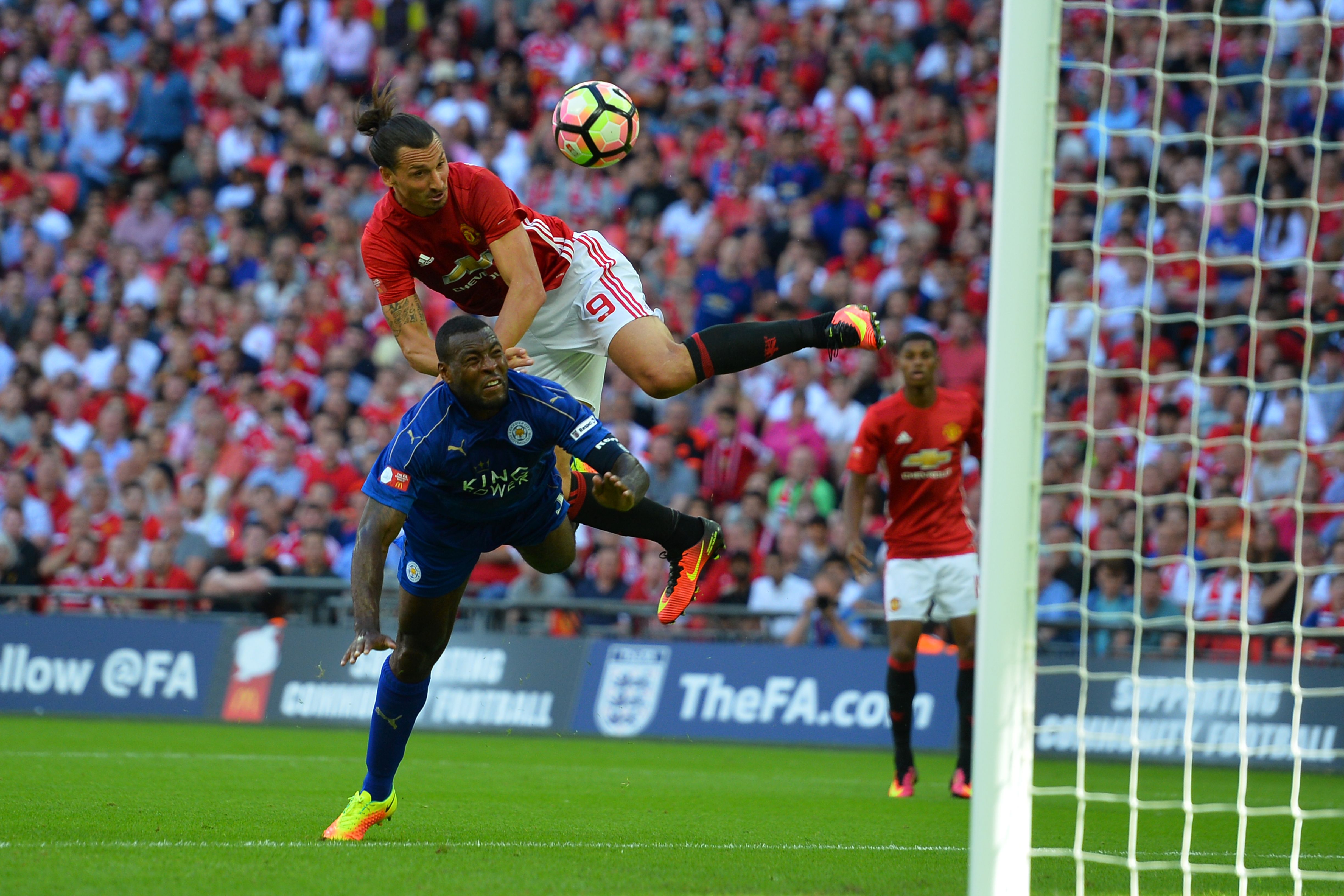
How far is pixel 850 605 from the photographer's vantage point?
1305cm

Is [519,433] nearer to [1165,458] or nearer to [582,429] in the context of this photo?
[582,429]

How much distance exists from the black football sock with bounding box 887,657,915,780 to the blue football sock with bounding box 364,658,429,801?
11.2 ft

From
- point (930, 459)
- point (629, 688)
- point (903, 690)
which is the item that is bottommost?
point (629, 688)

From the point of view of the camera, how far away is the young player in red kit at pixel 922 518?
30.6ft

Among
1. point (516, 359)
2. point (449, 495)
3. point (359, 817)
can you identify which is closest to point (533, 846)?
point (359, 817)

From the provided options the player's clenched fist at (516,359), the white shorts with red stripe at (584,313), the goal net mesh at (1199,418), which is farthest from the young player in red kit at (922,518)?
the player's clenched fist at (516,359)

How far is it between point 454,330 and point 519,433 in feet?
1.64

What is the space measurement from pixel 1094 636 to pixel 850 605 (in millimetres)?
2054

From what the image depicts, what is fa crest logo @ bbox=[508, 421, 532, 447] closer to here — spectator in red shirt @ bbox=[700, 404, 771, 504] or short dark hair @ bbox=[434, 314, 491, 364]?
short dark hair @ bbox=[434, 314, 491, 364]

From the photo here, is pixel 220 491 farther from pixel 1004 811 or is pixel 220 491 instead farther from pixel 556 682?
pixel 1004 811

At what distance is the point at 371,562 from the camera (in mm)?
5992

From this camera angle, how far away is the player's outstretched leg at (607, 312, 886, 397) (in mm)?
6977

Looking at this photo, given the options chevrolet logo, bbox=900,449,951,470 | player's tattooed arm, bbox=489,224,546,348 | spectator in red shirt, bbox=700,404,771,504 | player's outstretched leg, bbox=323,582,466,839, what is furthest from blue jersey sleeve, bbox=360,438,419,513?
spectator in red shirt, bbox=700,404,771,504

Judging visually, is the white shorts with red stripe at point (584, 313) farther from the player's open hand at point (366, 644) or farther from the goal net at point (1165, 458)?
the goal net at point (1165, 458)
